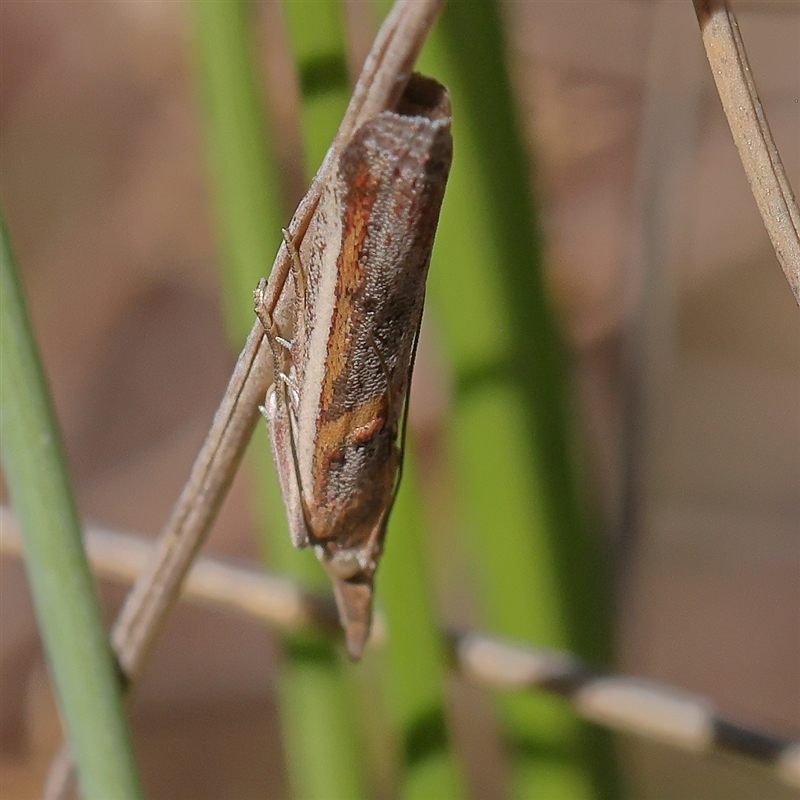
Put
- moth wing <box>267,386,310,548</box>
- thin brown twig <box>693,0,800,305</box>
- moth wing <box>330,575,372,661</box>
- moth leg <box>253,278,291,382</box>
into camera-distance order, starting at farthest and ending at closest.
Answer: moth wing <box>330,575,372,661</box> → moth wing <box>267,386,310,548</box> → moth leg <box>253,278,291,382</box> → thin brown twig <box>693,0,800,305</box>

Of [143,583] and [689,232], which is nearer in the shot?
[143,583]

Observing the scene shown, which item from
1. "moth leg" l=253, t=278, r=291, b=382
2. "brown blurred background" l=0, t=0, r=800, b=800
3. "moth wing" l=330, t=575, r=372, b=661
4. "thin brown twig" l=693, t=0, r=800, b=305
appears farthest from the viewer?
"brown blurred background" l=0, t=0, r=800, b=800

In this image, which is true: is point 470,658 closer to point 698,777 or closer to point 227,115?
point 227,115

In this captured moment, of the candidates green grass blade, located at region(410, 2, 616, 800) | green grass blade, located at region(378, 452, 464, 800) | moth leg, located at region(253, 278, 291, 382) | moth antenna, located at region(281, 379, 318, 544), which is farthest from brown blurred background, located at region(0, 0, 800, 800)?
moth leg, located at region(253, 278, 291, 382)

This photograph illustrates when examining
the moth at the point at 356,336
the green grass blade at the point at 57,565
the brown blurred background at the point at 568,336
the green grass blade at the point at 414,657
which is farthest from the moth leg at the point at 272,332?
the brown blurred background at the point at 568,336

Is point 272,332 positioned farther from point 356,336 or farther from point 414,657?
point 414,657

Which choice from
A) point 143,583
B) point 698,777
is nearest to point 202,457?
point 143,583

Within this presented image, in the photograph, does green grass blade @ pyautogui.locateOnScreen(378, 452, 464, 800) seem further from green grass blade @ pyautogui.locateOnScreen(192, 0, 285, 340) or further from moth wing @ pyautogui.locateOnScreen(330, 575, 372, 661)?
green grass blade @ pyautogui.locateOnScreen(192, 0, 285, 340)
